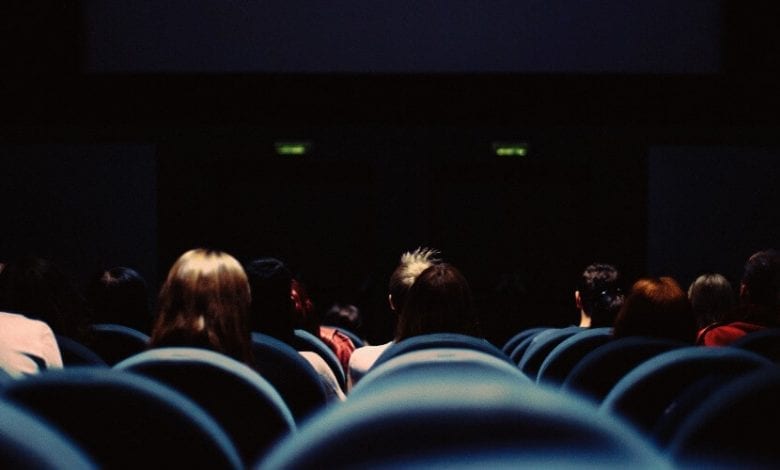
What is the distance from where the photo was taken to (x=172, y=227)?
9812 millimetres

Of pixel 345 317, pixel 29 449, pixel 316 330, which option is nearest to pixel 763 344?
pixel 29 449

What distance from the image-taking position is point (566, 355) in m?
3.29

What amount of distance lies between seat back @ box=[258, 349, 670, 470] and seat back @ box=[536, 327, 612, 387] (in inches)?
95.7

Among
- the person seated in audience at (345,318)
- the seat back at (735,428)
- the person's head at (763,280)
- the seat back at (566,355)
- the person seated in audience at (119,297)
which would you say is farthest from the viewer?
the person seated in audience at (345,318)

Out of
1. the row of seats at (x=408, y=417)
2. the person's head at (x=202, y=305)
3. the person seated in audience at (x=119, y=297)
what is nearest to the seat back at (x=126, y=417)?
the row of seats at (x=408, y=417)

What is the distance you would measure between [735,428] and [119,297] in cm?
359

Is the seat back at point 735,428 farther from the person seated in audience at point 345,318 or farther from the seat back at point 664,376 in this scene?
the person seated in audience at point 345,318

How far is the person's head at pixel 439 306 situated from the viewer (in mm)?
3449

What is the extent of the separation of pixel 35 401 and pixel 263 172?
8.93m

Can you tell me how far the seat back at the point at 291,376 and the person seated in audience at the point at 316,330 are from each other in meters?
2.00

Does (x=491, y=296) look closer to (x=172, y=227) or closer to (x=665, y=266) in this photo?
(x=665, y=266)

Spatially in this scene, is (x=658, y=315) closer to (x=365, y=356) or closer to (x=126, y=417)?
(x=365, y=356)

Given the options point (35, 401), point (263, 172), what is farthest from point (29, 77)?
point (35, 401)

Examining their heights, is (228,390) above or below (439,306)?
above
